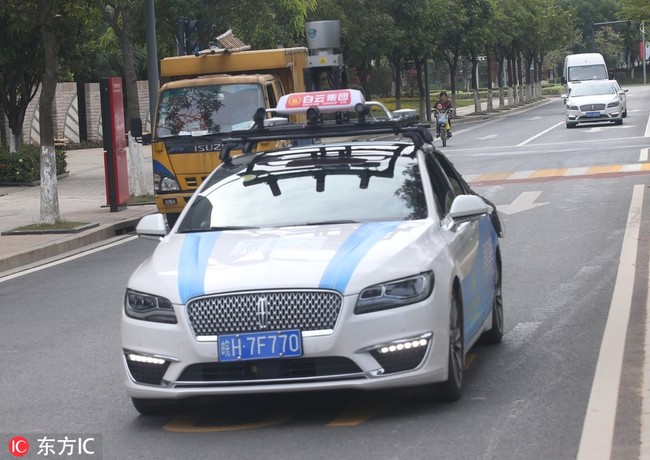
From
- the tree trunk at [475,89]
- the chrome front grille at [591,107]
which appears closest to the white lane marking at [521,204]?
the chrome front grille at [591,107]

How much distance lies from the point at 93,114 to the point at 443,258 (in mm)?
46240

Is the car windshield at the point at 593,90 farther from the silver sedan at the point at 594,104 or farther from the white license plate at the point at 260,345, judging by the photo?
the white license plate at the point at 260,345

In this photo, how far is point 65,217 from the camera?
22578 millimetres

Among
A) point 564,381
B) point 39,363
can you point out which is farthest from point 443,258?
point 39,363

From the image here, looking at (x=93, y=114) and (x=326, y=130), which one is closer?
(x=326, y=130)

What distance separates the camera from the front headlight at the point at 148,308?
283 inches

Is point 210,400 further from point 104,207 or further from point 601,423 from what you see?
point 104,207

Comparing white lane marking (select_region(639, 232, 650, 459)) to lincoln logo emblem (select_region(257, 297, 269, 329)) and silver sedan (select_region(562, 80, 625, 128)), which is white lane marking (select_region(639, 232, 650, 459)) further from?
silver sedan (select_region(562, 80, 625, 128))

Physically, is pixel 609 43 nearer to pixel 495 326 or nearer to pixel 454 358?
pixel 495 326

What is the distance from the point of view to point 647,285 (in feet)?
39.0

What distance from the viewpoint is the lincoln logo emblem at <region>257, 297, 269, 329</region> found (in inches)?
275

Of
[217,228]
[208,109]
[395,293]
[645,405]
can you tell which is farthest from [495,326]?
[208,109]

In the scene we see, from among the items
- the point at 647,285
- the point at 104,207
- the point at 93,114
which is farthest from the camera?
the point at 93,114

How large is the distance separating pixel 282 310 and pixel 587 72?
179 ft
